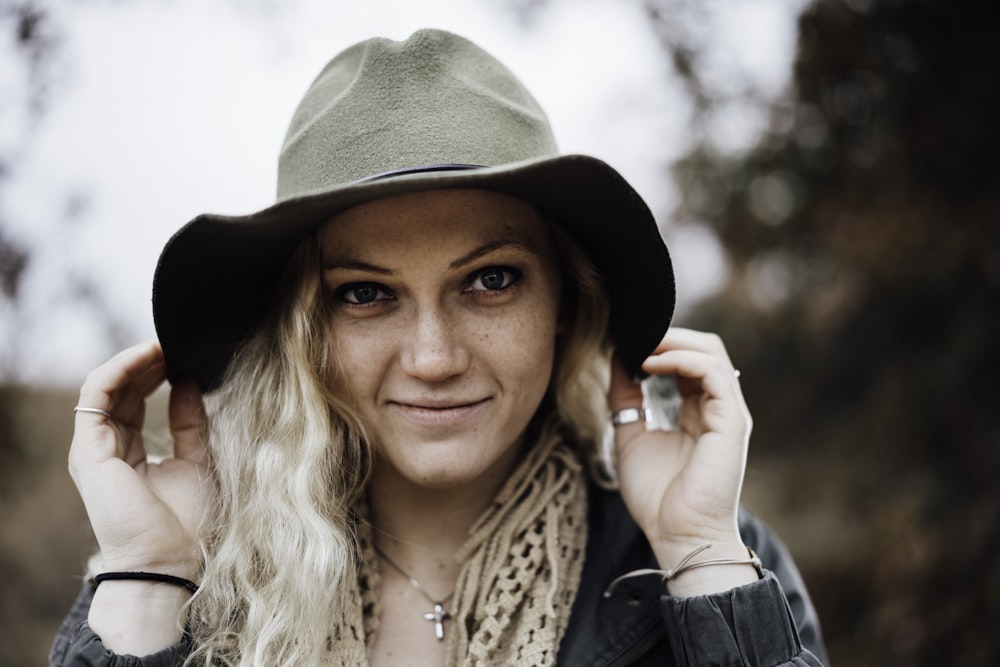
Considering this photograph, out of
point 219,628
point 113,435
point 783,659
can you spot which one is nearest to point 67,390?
point 113,435

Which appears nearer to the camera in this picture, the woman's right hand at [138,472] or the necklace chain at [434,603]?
the woman's right hand at [138,472]

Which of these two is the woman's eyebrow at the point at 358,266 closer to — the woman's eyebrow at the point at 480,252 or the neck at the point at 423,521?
the woman's eyebrow at the point at 480,252

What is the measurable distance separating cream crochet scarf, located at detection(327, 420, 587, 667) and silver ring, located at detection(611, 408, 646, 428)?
0.55 feet

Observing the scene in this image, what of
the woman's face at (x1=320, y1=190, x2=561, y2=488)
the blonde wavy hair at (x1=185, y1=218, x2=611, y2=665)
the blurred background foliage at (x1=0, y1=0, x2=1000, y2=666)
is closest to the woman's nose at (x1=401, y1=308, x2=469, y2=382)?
the woman's face at (x1=320, y1=190, x2=561, y2=488)

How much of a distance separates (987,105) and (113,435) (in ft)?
13.2

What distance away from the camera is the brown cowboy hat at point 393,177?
5.09ft

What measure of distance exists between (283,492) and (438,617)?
51cm

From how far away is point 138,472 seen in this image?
1.88 m

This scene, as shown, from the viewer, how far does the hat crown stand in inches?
64.3

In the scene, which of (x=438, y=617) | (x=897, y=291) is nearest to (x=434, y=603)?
(x=438, y=617)

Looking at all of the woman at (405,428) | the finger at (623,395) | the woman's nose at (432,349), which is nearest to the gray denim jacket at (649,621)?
the woman at (405,428)

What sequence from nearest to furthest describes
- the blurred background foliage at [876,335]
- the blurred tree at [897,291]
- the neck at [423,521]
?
the neck at [423,521] < the blurred background foliage at [876,335] < the blurred tree at [897,291]

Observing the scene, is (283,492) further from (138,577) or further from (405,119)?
(405,119)

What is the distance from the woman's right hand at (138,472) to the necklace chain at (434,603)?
0.49 metres
